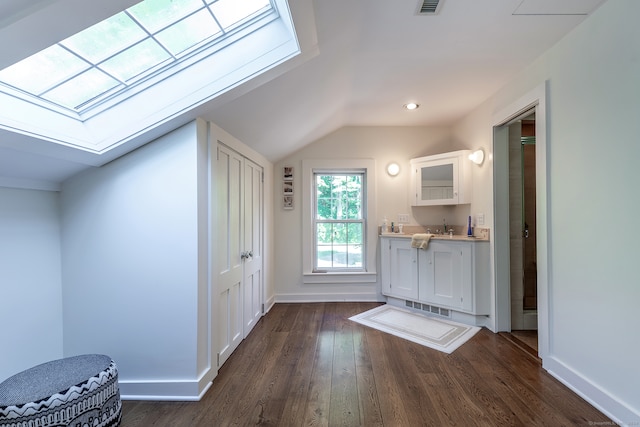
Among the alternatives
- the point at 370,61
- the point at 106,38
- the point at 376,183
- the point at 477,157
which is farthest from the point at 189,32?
the point at 477,157

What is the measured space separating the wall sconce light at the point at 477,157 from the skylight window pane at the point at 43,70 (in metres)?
3.42

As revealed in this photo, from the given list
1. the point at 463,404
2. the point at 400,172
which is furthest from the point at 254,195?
the point at 463,404

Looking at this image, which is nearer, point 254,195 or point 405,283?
point 254,195

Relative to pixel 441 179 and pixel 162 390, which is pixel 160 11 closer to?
pixel 162 390

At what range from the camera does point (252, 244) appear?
2957 mm

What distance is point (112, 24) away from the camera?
134 centimetres

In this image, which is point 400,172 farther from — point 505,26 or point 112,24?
point 112,24

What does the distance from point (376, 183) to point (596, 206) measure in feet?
7.91

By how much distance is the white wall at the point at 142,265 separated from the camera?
5.91ft

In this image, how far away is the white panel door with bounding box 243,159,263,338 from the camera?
2.77m

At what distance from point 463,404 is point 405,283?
5.88 ft

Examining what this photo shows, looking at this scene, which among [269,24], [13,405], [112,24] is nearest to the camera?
[13,405]

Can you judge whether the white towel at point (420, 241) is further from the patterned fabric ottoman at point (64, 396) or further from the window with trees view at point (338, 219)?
the patterned fabric ottoman at point (64, 396)

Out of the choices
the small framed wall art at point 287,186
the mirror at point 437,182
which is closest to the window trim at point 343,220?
the small framed wall art at point 287,186
